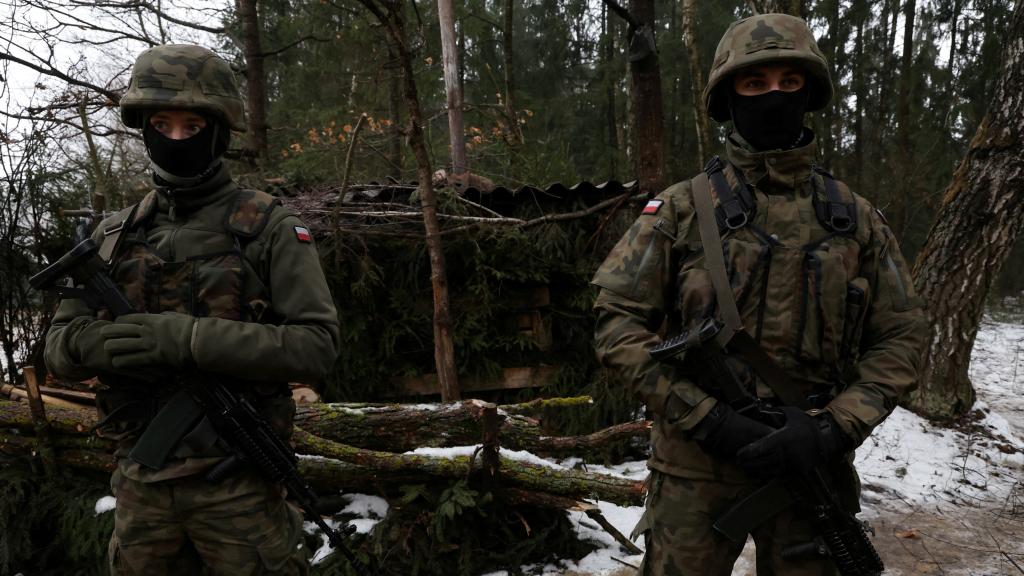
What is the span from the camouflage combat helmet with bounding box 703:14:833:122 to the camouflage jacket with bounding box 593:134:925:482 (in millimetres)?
261

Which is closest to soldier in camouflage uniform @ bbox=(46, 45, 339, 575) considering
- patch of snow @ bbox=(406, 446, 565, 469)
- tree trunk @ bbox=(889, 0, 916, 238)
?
patch of snow @ bbox=(406, 446, 565, 469)

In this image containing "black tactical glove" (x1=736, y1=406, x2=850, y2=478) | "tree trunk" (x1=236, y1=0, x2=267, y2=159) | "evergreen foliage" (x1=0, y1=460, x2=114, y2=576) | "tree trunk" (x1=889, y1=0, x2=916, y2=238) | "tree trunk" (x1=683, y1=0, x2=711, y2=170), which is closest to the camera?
"black tactical glove" (x1=736, y1=406, x2=850, y2=478)

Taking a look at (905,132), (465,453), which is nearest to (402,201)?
(465,453)

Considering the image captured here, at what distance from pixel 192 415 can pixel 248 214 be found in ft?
2.41

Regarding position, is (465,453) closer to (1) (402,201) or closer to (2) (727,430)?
(2) (727,430)

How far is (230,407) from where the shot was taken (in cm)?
204

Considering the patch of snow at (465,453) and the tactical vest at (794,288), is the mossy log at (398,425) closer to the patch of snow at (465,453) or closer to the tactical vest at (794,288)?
the patch of snow at (465,453)

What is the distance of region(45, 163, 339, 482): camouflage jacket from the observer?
1994mm

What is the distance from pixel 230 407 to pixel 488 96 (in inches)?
617

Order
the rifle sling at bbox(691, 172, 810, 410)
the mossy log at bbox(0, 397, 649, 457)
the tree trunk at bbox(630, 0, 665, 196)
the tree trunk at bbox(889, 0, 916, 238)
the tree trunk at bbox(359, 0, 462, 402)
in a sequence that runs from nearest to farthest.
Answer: the rifle sling at bbox(691, 172, 810, 410) → the mossy log at bbox(0, 397, 649, 457) → the tree trunk at bbox(359, 0, 462, 402) → the tree trunk at bbox(630, 0, 665, 196) → the tree trunk at bbox(889, 0, 916, 238)

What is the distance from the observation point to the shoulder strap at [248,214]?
6.97 ft

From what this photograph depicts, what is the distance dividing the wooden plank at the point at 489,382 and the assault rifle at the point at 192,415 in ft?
13.2

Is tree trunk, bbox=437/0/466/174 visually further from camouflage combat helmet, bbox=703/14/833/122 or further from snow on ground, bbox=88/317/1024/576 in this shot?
camouflage combat helmet, bbox=703/14/833/122

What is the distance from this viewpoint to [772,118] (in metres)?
2.01
